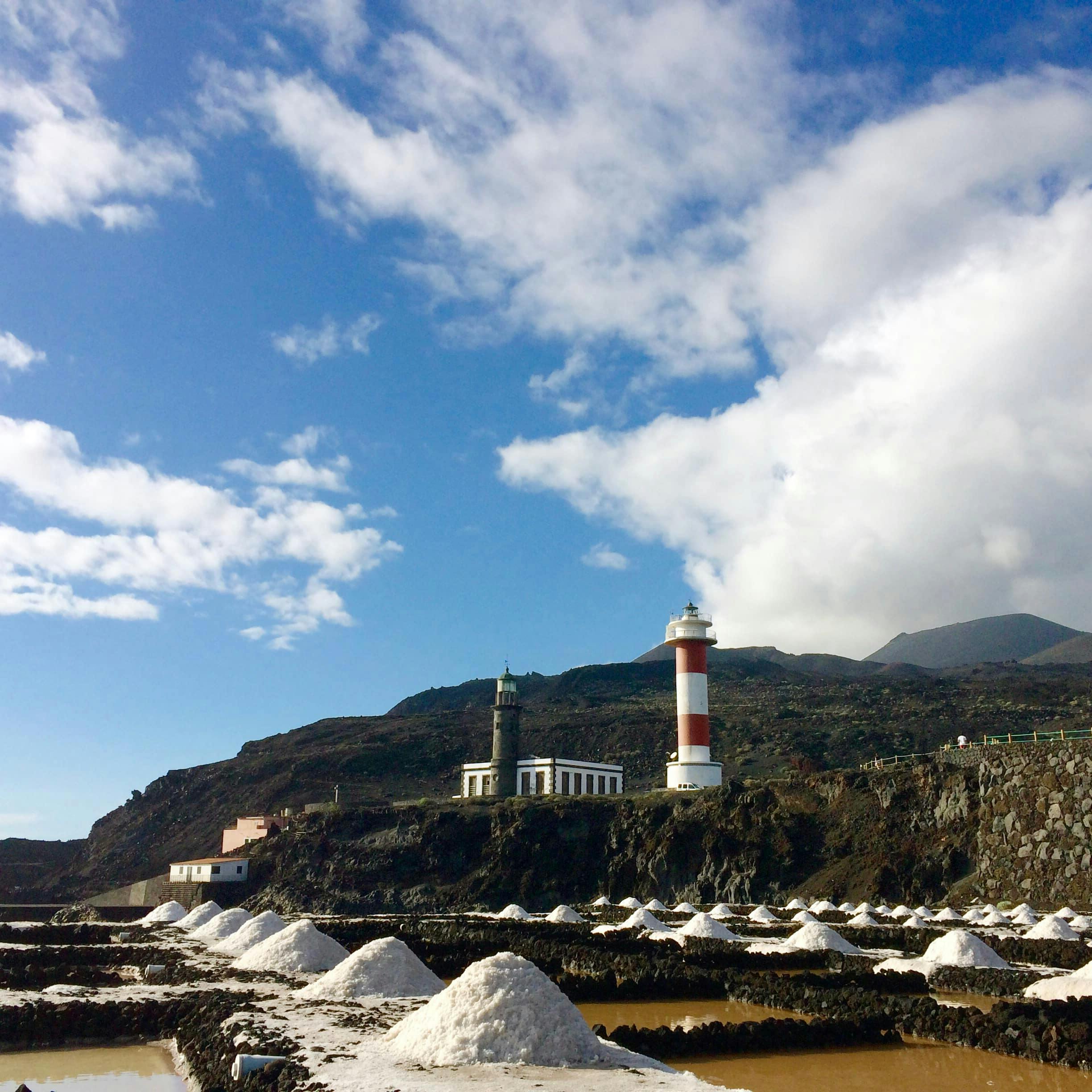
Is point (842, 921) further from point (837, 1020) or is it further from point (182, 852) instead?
point (182, 852)

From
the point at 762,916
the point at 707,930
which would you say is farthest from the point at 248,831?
the point at 707,930

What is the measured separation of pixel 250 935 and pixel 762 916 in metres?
20.8

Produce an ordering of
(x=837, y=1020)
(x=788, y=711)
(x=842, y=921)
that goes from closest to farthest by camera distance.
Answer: (x=837, y=1020)
(x=842, y=921)
(x=788, y=711)

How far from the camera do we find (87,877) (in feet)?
288

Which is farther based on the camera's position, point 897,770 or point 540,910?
point 540,910

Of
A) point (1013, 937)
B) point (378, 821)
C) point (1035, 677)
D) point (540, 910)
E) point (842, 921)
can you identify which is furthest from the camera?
point (1035, 677)

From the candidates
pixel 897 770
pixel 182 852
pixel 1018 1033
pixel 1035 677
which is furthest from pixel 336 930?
pixel 1035 677

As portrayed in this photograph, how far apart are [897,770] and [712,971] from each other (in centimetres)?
3272

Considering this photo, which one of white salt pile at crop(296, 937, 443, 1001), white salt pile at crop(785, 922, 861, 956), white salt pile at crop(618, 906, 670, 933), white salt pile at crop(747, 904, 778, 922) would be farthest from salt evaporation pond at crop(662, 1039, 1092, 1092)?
white salt pile at crop(747, 904, 778, 922)

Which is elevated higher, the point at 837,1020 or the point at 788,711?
the point at 788,711

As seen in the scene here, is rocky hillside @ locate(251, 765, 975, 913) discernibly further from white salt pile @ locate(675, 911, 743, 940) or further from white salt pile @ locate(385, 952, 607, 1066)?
white salt pile @ locate(385, 952, 607, 1066)

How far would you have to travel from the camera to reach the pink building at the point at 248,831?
66.8 metres

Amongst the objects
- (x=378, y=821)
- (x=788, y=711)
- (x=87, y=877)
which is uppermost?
(x=788, y=711)

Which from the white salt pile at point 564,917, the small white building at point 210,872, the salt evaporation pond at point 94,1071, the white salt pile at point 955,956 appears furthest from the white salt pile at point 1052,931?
the small white building at point 210,872
